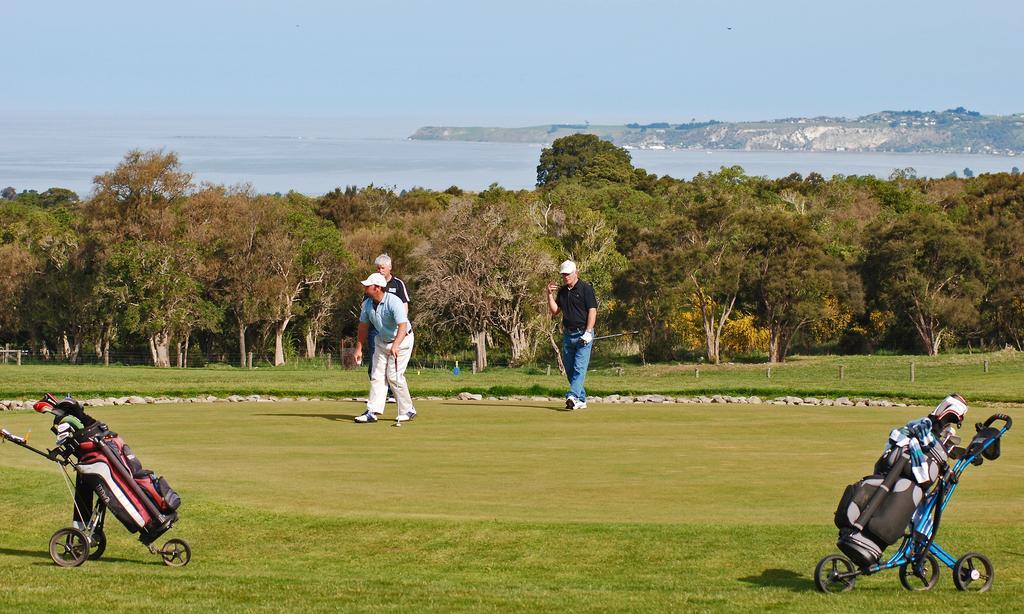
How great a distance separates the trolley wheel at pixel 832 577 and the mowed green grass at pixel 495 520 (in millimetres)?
113

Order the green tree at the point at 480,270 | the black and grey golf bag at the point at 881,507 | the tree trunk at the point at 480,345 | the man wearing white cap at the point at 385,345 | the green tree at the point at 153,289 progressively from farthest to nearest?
the tree trunk at the point at 480,345
the green tree at the point at 153,289
the green tree at the point at 480,270
the man wearing white cap at the point at 385,345
the black and grey golf bag at the point at 881,507

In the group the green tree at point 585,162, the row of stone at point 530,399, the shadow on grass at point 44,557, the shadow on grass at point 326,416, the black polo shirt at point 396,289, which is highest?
the green tree at point 585,162

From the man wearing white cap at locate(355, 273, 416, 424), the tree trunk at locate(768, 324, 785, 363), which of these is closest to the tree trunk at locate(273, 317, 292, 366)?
the tree trunk at locate(768, 324, 785, 363)

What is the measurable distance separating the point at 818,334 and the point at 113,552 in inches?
2766

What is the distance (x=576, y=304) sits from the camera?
2008 cm

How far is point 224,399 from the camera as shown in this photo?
994 inches

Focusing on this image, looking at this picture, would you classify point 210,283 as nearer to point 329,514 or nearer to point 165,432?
point 165,432

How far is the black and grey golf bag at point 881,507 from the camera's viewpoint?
356 inches

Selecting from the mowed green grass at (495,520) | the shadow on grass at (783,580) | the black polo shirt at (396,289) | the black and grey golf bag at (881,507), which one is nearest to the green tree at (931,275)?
the mowed green grass at (495,520)

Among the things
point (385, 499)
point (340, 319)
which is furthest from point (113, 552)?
point (340, 319)

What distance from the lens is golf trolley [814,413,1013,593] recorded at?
918 centimetres

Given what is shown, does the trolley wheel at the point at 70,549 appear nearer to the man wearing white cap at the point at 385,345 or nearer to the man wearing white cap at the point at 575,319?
the man wearing white cap at the point at 385,345

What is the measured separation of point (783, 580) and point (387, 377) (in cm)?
951

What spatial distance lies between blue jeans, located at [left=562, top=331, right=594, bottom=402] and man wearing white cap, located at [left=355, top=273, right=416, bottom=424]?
2.80 metres
